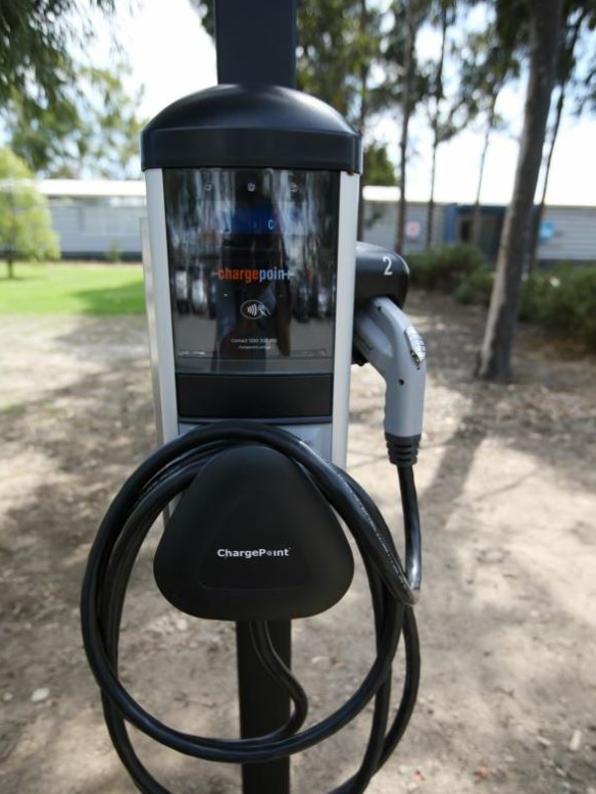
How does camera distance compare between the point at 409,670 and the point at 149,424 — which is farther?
the point at 149,424

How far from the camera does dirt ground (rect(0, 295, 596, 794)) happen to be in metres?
1.81

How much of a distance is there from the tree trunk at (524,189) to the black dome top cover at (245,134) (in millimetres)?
4915

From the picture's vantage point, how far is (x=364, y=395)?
542cm

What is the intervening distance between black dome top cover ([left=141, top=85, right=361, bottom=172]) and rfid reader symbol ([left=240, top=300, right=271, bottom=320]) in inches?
8.3

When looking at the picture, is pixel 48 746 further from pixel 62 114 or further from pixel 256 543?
pixel 62 114

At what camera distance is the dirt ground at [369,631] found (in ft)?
5.94

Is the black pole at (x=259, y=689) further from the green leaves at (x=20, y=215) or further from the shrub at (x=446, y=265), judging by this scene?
the green leaves at (x=20, y=215)

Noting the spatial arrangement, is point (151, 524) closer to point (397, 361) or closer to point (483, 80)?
point (397, 361)

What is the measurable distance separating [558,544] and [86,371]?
4.74 meters

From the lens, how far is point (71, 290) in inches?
507

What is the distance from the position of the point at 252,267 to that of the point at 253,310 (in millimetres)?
70

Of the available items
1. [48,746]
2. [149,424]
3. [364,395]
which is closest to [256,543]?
[48,746]

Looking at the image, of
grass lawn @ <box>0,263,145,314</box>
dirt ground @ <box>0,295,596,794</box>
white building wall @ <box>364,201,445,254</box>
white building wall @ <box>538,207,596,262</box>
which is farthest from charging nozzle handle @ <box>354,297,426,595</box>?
white building wall @ <box>538,207,596,262</box>

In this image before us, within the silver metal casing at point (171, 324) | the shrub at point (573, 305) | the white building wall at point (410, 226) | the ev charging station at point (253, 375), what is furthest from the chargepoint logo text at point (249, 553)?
the white building wall at point (410, 226)
